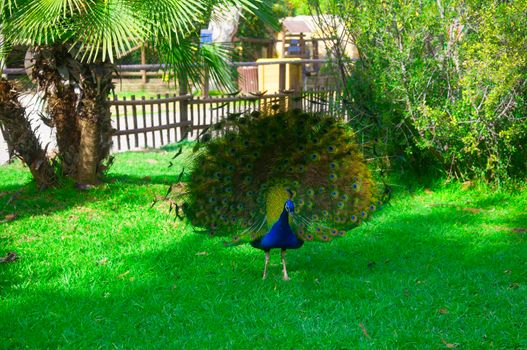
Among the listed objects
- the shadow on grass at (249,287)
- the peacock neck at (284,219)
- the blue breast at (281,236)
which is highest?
the peacock neck at (284,219)

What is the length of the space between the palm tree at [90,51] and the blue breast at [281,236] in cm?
275

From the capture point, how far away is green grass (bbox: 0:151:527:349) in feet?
14.6

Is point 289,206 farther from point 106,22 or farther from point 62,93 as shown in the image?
point 62,93

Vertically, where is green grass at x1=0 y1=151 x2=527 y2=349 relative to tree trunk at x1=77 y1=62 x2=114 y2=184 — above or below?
below

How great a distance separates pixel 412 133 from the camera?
8523mm

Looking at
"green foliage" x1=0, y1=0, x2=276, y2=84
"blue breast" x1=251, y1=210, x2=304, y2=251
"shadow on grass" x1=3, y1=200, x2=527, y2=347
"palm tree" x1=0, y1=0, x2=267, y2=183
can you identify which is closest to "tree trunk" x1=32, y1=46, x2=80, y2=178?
"palm tree" x1=0, y1=0, x2=267, y2=183

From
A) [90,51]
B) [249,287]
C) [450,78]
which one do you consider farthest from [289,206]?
[450,78]

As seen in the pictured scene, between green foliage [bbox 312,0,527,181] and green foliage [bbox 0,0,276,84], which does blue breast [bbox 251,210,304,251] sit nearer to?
green foliage [bbox 0,0,276,84]

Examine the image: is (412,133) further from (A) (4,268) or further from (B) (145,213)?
(A) (4,268)

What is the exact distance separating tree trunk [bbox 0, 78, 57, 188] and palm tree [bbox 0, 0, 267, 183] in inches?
14.4

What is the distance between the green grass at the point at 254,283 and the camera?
4.44 metres

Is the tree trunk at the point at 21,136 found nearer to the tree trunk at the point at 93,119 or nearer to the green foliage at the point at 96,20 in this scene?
the tree trunk at the point at 93,119

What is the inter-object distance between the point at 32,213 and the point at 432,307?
16.0ft

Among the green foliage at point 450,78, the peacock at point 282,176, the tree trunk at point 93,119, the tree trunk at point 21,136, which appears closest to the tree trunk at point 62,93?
the tree trunk at point 93,119
